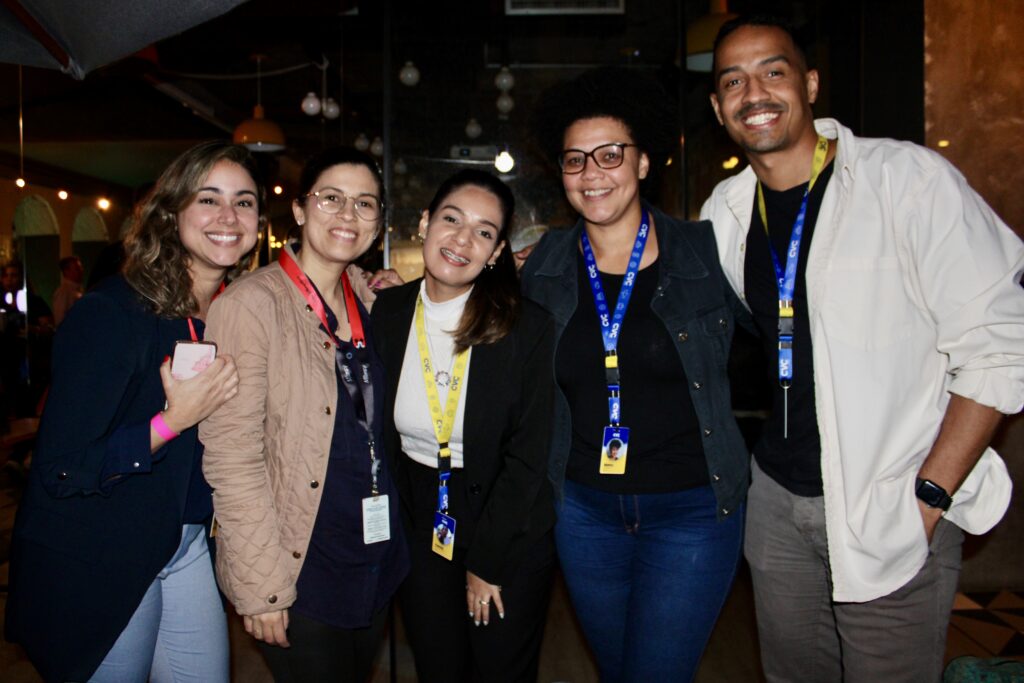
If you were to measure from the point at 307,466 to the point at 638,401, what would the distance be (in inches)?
37.7

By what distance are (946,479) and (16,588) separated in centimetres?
239

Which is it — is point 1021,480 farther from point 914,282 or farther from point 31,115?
point 31,115

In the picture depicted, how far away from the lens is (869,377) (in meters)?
1.78

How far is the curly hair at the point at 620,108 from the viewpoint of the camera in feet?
7.34

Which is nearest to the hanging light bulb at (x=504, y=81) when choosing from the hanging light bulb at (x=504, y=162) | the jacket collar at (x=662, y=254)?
the hanging light bulb at (x=504, y=162)

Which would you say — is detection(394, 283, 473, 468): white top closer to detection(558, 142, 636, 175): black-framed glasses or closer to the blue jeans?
the blue jeans

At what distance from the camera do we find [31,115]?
205 inches

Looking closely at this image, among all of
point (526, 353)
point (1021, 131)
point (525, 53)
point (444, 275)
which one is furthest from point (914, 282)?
point (525, 53)

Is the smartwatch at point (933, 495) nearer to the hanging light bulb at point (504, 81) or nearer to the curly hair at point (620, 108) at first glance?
the curly hair at point (620, 108)

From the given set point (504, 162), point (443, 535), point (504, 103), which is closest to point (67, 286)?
point (504, 162)

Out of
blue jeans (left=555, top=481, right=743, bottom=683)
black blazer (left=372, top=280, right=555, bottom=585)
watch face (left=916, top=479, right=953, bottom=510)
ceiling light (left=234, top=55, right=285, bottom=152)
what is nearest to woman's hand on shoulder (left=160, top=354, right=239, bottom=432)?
black blazer (left=372, top=280, right=555, bottom=585)

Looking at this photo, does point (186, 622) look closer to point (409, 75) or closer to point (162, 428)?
point (162, 428)

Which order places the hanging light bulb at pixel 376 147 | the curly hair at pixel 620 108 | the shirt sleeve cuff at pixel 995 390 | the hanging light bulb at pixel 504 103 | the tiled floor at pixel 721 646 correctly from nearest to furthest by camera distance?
the shirt sleeve cuff at pixel 995 390 → the curly hair at pixel 620 108 → the tiled floor at pixel 721 646 → the hanging light bulb at pixel 504 103 → the hanging light bulb at pixel 376 147

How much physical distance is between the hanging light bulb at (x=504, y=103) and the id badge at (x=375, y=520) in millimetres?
3952
